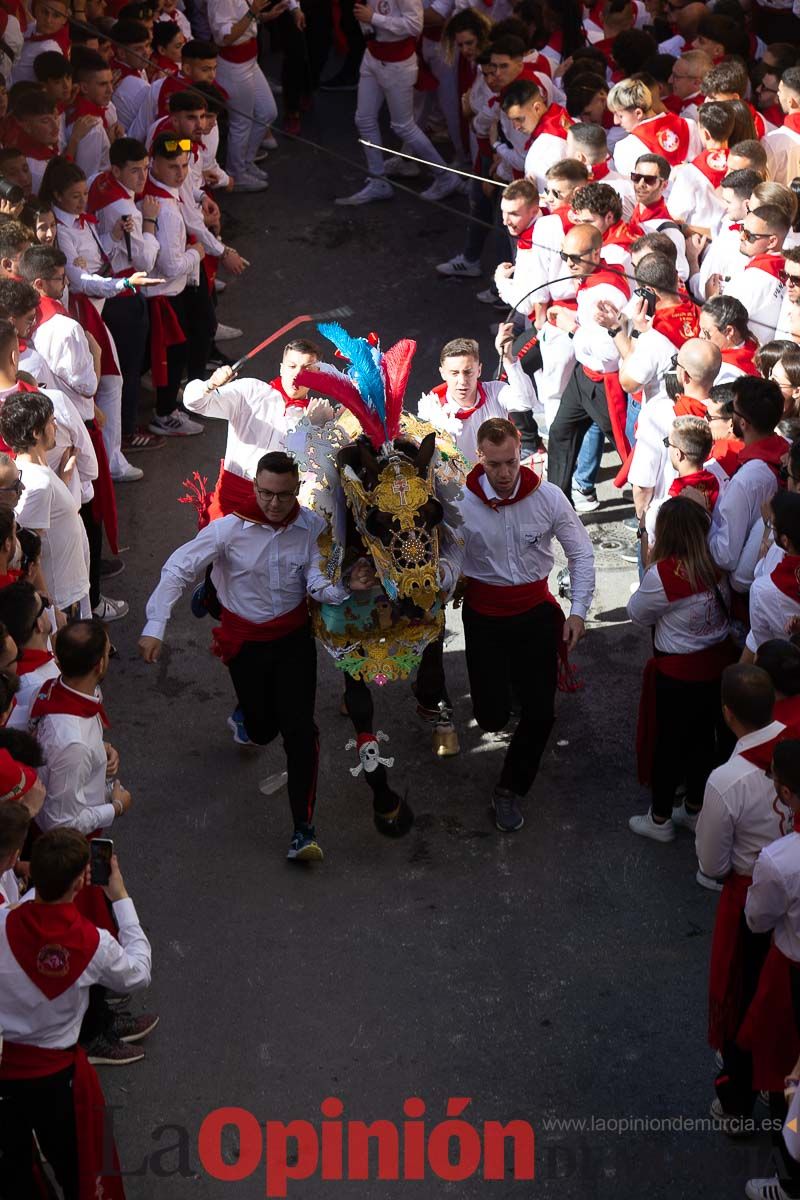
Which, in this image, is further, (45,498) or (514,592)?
(45,498)

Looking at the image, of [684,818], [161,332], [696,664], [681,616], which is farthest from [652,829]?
[161,332]

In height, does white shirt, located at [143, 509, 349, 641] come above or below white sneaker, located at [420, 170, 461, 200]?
above

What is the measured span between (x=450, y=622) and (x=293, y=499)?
7.20ft

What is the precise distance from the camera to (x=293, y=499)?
600 cm

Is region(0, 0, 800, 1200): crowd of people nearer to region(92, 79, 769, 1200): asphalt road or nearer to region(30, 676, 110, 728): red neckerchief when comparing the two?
region(30, 676, 110, 728): red neckerchief

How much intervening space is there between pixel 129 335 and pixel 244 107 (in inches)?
140

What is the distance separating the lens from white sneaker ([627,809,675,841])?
6438mm

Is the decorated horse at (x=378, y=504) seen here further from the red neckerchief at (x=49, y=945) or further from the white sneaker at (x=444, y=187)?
the white sneaker at (x=444, y=187)

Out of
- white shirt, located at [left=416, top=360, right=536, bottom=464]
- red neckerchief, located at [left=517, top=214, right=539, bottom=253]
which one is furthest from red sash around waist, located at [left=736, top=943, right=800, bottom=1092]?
red neckerchief, located at [left=517, top=214, right=539, bottom=253]

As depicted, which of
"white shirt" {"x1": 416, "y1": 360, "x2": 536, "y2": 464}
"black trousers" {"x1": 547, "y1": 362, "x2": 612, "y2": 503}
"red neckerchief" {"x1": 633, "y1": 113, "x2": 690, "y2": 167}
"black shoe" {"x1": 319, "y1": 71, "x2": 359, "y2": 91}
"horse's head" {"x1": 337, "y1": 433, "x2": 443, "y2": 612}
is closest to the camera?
"horse's head" {"x1": 337, "y1": 433, "x2": 443, "y2": 612}

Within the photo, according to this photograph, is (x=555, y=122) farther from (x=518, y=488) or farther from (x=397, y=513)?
(x=397, y=513)

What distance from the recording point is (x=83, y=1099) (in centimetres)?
438

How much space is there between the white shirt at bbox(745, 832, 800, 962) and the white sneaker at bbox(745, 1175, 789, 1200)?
0.73m

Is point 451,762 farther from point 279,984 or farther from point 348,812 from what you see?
point 279,984
